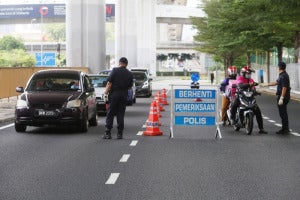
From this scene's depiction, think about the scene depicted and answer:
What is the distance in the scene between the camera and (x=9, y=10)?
130m

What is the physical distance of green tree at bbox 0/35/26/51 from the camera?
564ft

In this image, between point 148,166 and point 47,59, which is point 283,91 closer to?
point 148,166

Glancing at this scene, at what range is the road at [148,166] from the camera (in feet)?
29.7

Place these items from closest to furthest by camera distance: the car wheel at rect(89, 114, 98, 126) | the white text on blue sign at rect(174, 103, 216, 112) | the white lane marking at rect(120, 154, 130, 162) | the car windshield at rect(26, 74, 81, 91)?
the white lane marking at rect(120, 154, 130, 162)
the white text on blue sign at rect(174, 103, 216, 112)
the car windshield at rect(26, 74, 81, 91)
the car wheel at rect(89, 114, 98, 126)

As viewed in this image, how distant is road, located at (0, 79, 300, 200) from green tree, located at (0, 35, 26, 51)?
157148 millimetres

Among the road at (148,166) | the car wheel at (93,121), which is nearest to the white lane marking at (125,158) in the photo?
the road at (148,166)

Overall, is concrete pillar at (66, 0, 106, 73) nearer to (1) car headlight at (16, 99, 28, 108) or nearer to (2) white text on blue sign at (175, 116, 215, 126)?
(1) car headlight at (16, 99, 28, 108)

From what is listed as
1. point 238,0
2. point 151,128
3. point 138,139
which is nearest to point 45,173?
point 138,139

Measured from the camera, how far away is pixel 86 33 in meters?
46.5

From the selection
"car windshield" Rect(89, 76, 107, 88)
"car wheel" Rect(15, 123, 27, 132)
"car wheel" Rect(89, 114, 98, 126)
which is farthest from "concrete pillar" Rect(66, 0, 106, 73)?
"car wheel" Rect(15, 123, 27, 132)

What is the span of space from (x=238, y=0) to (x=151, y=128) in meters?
25.9

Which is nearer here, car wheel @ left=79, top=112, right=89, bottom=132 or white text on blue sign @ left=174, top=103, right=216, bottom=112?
white text on blue sign @ left=174, top=103, right=216, bottom=112

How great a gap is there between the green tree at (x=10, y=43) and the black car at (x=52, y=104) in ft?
512

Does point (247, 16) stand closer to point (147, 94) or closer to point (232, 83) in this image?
point (147, 94)
